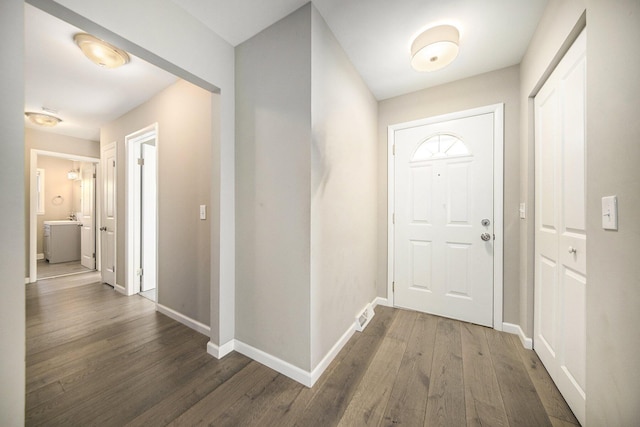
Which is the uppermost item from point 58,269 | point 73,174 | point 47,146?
point 47,146

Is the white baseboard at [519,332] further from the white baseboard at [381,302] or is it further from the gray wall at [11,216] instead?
the gray wall at [11,216]

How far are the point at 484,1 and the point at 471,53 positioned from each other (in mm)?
520

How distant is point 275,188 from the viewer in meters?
1.63

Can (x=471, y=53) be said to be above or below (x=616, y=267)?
above

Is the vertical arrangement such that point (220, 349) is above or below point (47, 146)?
below

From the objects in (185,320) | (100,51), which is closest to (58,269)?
(185,320)

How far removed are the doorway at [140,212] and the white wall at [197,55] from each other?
6.01 ft

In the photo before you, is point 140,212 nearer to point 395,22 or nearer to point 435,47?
point 395,22

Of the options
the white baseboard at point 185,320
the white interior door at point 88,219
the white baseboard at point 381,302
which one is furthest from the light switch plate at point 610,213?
the white interior door at point 88,219

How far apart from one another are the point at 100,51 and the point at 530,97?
3.48m

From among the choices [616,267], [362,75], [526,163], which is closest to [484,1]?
[362,75]

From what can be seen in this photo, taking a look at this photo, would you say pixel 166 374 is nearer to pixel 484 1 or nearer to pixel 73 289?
pixel 73 289

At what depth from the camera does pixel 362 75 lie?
2.27 metres

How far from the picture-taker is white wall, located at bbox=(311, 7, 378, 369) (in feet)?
5.09
